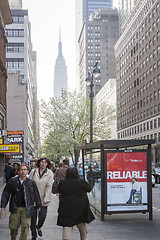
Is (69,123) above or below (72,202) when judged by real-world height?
above

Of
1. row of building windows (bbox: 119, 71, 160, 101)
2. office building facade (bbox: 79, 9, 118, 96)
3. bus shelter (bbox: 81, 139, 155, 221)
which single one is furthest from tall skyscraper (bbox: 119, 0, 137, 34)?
bus shelter (bbox: 81, 139, 155, 221)

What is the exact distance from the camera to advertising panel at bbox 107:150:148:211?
10.9 m

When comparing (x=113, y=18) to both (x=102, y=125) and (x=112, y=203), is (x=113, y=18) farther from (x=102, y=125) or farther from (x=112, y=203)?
(x=112, y=203)

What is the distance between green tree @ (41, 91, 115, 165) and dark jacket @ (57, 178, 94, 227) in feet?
102

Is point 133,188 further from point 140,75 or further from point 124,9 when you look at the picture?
point 124,9

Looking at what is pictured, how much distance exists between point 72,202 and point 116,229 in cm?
291

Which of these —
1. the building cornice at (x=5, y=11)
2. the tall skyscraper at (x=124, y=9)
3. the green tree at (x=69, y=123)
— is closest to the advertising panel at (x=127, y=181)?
the building cornice at (x=5, y=11)

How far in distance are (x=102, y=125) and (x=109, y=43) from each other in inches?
5196

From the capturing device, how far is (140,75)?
82938 millimetres

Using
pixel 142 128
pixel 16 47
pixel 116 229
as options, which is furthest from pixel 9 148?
pixel 16 47

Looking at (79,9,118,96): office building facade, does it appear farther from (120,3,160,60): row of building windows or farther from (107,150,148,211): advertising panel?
(107,150,148,211): advertising panel

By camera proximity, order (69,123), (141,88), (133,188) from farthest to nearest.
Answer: (141,88) → (69,123) → (133,188)

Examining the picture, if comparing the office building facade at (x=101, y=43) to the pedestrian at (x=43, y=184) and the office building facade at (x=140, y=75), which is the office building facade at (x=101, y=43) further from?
the pedestrian at (x=43, y=184)

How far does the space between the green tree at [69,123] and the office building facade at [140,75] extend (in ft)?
95.5
